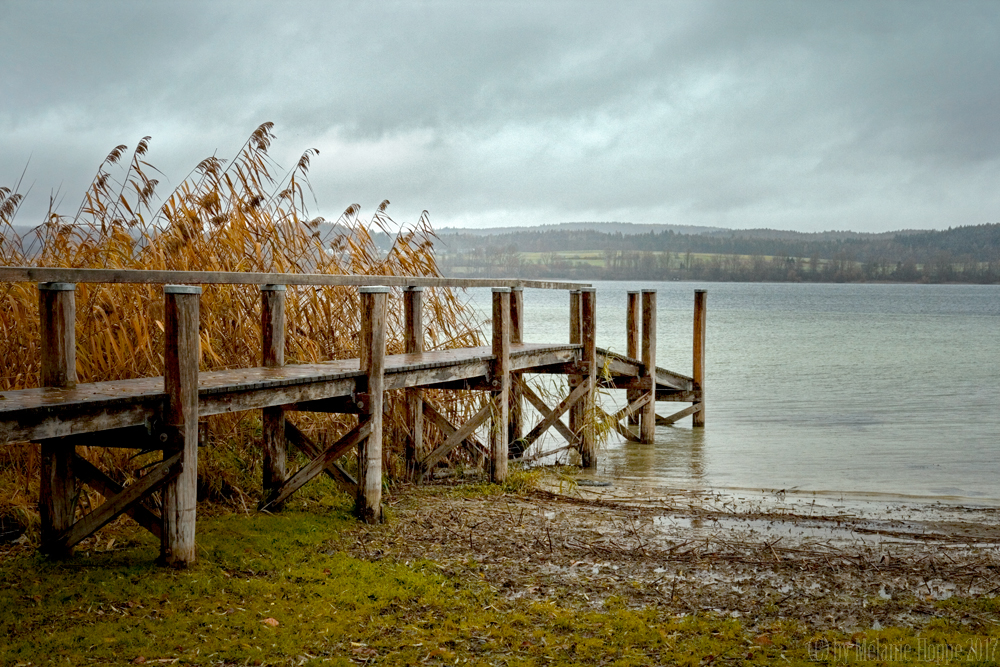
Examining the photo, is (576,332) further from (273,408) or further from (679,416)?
(273,408)

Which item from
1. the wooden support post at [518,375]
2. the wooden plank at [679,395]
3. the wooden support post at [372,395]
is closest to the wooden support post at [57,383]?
the wooden support post at [372,395]

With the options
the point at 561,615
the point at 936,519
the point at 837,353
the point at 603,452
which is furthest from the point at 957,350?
the point at 561,615

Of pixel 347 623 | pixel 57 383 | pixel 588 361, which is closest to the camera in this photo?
pixel 347 623

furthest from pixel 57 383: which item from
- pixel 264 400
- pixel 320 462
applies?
pixel 320 462

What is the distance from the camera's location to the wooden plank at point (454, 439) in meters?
8.65

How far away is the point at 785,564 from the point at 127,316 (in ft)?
16.4

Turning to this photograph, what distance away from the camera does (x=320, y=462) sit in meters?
6.71

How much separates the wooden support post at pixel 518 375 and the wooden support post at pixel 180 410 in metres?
5.10

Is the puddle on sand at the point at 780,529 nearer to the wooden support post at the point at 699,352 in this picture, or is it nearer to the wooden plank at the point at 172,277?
the wooden plank at the point at 172,277

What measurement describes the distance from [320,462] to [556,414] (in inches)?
181

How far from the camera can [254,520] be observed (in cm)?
655

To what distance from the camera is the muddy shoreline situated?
5445mm

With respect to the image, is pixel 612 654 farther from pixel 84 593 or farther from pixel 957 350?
pixel 957 350

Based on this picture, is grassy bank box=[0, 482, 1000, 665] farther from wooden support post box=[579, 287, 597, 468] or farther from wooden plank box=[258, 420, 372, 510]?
wooden support post box=[579, 287, 597, 468]
